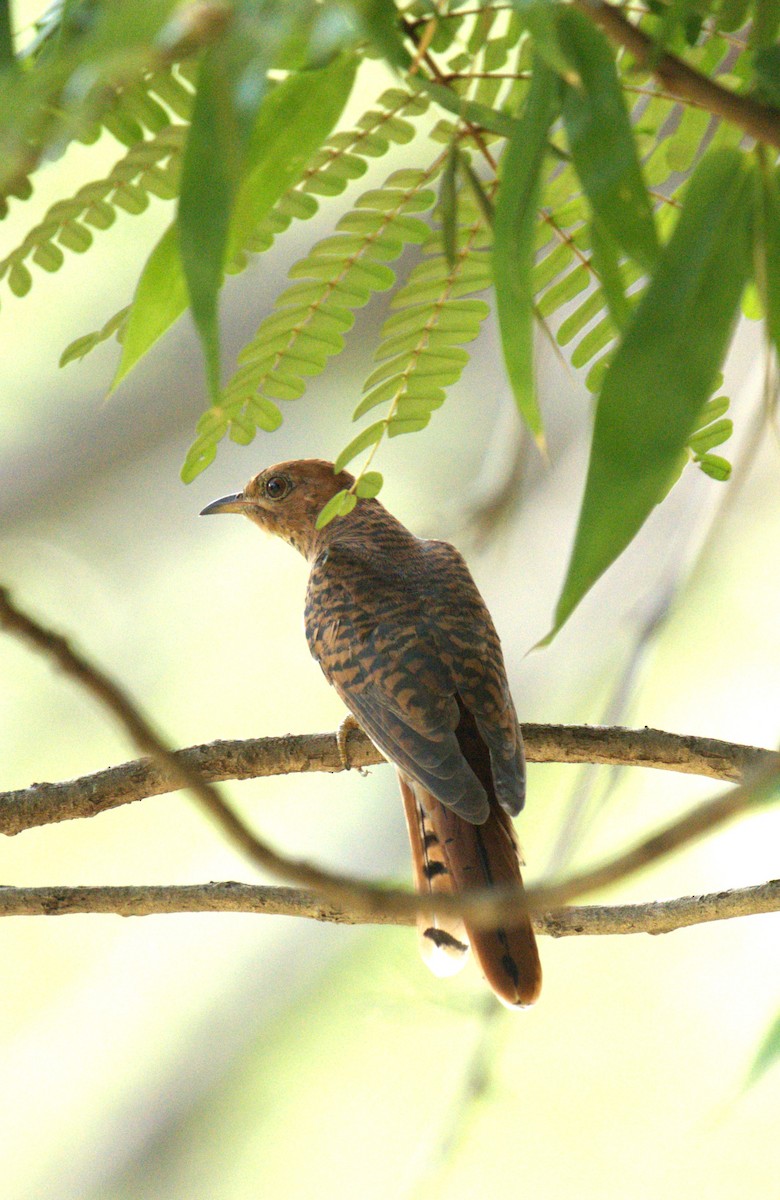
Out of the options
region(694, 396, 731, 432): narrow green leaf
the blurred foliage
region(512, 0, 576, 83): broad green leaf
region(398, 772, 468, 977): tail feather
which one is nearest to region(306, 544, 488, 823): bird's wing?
region(398, 772, 468, 977): tail feather

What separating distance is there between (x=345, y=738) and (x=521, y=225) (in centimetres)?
173

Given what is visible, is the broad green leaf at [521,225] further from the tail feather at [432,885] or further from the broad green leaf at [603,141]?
the tail feather at [432,885]

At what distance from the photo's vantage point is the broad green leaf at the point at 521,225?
696 mm

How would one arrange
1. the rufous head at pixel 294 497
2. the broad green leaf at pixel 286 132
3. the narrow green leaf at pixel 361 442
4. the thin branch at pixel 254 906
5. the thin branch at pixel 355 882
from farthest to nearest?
1. the rufous head at pixel 294 497
2. the thin branch at pixel 254 906
3. the narrow green leaf at pixel 361 442
4. the broad green leaf at pixel 286 132
5. the thin branch at pixel 355 882

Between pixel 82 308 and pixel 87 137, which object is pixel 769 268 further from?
pixel 82 308

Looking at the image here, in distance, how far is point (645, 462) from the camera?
0.65 m

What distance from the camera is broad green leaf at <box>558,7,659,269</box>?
2.20 ft

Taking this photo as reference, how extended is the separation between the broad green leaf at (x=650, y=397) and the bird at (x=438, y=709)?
123 cm

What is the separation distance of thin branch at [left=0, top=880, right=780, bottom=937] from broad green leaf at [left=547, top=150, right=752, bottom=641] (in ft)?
3.90

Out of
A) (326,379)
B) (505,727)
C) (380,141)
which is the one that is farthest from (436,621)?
(326,379)

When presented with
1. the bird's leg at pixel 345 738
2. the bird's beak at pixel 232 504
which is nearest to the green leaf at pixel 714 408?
the bird's leg at pixel 345 738

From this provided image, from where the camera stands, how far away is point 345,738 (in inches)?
92.7

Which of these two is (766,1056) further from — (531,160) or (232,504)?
(232,504)

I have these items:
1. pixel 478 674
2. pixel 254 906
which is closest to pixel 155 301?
pixel 254 906
